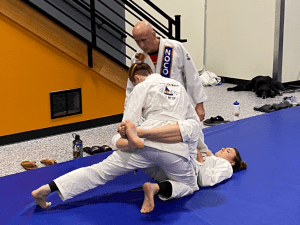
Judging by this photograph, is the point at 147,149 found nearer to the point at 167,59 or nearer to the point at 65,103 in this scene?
the point at 167,59

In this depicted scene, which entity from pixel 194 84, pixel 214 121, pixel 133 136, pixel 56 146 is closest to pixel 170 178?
pixel 133 136

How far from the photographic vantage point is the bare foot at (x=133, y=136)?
226cm

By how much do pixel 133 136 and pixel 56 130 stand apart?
229 centimetres

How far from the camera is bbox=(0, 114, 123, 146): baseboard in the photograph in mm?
4074

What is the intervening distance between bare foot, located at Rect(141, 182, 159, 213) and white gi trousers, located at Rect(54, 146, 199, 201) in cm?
14

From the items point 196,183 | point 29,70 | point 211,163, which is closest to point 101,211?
point 196,183

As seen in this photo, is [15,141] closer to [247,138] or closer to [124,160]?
[124,160]

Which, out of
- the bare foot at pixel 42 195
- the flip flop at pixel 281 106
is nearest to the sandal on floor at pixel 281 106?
the flip flop at pixel 281 106

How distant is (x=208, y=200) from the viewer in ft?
8.52

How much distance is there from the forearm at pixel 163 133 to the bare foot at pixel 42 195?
64cm

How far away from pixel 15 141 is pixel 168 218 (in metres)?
2.31

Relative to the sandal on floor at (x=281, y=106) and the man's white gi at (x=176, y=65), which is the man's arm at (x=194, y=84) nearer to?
the man's white gi at (x=176, y=65)

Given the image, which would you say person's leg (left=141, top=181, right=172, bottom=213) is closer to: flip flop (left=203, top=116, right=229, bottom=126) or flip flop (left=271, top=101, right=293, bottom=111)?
flip flop (left=203, top=116, right=229, bottom=126)

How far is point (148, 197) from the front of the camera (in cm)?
242
